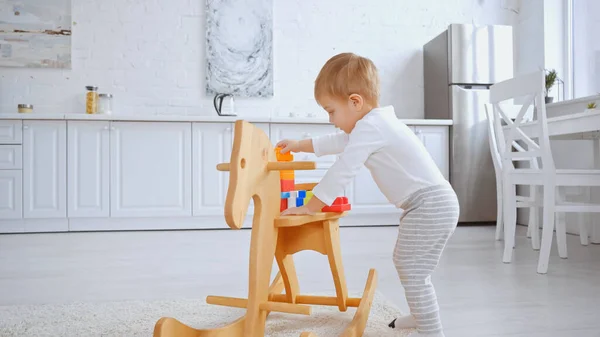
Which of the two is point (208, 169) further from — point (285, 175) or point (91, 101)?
point (285, 175)

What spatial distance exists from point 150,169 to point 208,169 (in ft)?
1.29

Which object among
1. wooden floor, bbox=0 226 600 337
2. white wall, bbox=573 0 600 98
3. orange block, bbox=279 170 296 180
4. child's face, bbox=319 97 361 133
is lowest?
wooden floor, bbox=0 226 600 337

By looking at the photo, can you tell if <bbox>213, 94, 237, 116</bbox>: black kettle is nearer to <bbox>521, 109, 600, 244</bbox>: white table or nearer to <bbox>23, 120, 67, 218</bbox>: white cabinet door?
<bbox>23, 120, 67, 218</bbox>: white cabinet door

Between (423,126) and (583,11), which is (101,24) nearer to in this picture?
(423,126)

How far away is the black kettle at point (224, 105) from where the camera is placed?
3.94 metres

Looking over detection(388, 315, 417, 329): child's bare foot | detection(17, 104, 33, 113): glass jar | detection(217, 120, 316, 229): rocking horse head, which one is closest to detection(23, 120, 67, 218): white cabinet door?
detection(17, 104, 33, 113): glass jar

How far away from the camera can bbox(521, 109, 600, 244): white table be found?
2.27 meters

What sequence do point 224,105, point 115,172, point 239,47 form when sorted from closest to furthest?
point 115,172 < point 224,105 < point 239,47

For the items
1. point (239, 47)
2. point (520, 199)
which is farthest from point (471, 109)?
point (239, 47)

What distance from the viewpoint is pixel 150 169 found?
3.58 metres

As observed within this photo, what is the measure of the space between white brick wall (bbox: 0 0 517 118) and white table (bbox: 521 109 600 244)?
1677 millimetres

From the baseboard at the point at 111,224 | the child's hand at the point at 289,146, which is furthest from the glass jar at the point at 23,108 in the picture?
the child's hand at the point at 289,146

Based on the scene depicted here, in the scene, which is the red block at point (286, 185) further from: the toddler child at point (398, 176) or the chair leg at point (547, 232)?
the chair leg at point (547, 232)

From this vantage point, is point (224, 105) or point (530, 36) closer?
point (224, 105)
